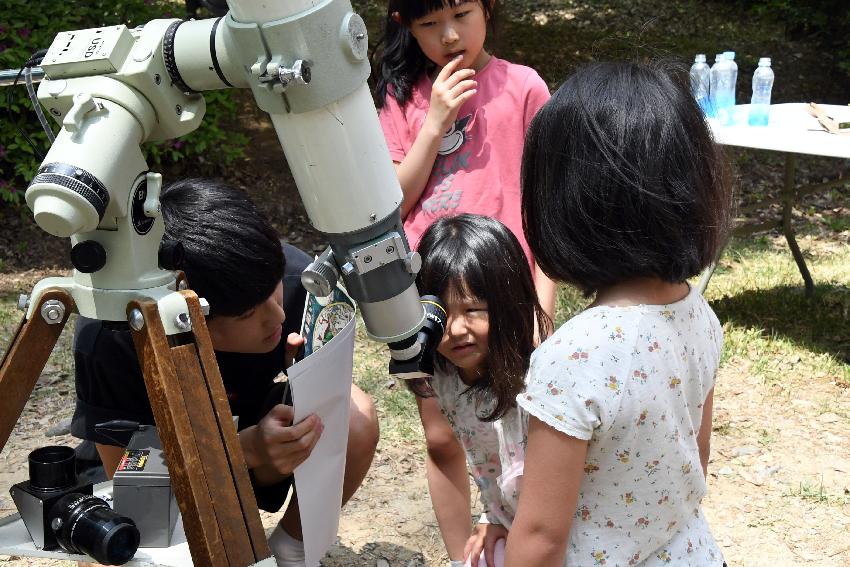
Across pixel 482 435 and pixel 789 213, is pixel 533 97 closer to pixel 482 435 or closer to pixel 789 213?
pixel 482 435

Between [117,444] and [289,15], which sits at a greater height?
[289,15]

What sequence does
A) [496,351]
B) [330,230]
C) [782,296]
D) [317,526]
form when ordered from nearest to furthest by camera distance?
[330,230] < [317,526] < [496,351] < [782,296]

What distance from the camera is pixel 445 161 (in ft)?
8.66

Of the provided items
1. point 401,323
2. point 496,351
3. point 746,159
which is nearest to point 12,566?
point 496,351

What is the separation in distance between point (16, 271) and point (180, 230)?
3.99 meters

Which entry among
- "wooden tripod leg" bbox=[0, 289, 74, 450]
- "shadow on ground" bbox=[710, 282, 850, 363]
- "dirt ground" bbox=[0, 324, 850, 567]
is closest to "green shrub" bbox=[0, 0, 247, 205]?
"dirt ground" bbox=[0, 324, 850, 567]

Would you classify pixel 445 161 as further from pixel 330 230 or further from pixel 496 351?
pixel 330 230

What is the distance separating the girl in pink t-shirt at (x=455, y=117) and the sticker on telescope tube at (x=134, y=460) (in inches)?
42.6

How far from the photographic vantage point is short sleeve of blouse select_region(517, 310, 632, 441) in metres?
1.31

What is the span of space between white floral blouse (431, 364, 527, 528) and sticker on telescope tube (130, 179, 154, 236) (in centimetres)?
88

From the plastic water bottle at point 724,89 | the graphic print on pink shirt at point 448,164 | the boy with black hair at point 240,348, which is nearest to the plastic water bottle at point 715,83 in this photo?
the plastic water bottle at point 724,89

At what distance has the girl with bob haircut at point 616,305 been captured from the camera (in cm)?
133

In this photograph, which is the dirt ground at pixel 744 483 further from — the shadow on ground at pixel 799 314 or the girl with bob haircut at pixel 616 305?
the girl with bob haircut at pixel 616 305

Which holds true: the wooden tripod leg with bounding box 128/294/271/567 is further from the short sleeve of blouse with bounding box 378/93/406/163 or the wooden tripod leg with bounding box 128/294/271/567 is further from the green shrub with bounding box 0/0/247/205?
the green shrub with bounding box 0/0/247/205
